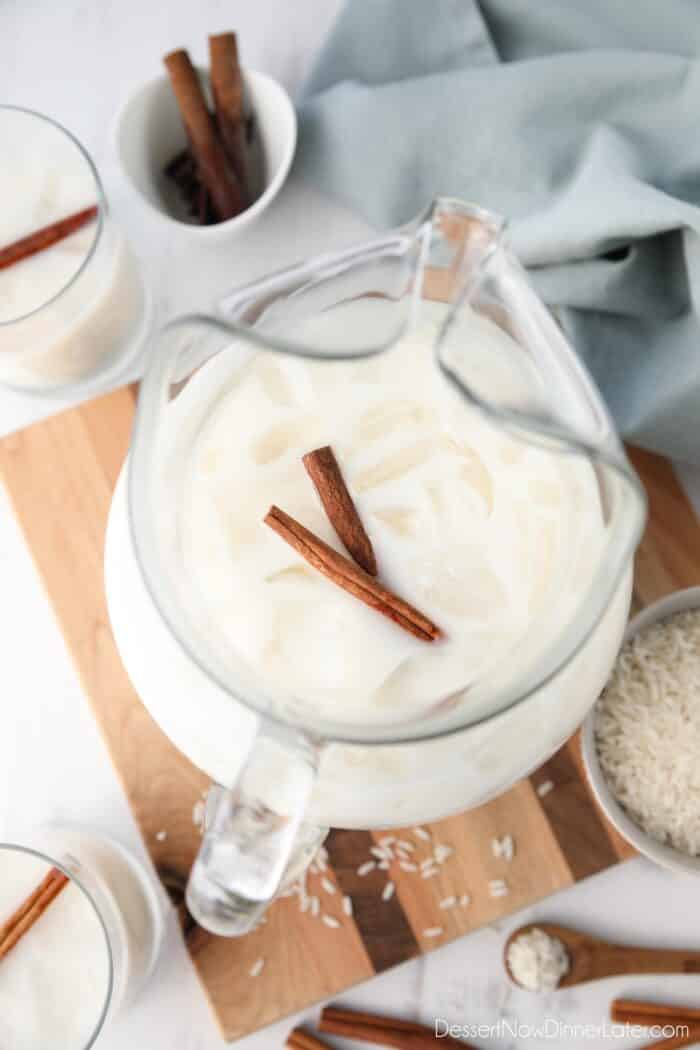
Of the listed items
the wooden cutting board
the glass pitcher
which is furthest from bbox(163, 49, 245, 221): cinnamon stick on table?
the glass pitcher

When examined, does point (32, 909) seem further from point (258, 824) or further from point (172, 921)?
point (258, 824)

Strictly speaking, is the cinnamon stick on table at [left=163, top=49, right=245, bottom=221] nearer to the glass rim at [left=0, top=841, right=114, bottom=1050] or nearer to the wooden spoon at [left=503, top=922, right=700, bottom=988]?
the glass rim at [left=0, top=841, right=114, bottom=1050]

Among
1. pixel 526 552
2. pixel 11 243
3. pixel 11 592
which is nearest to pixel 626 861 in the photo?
pixel 526 552

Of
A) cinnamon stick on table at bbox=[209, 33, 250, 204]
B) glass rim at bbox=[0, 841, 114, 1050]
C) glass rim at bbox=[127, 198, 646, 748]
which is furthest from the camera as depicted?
cinnamon stick on table at bbox=[209, 33, 250, 204]

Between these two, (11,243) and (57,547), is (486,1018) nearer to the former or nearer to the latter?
(57,547)

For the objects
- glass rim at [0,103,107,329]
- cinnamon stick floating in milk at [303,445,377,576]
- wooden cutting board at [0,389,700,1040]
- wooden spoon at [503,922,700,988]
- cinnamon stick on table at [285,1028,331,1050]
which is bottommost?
wooden spoon at [503,922,700,988]

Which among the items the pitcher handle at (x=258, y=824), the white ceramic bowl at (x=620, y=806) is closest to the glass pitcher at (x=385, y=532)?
the pitcher handle at (x=258, y=824)
